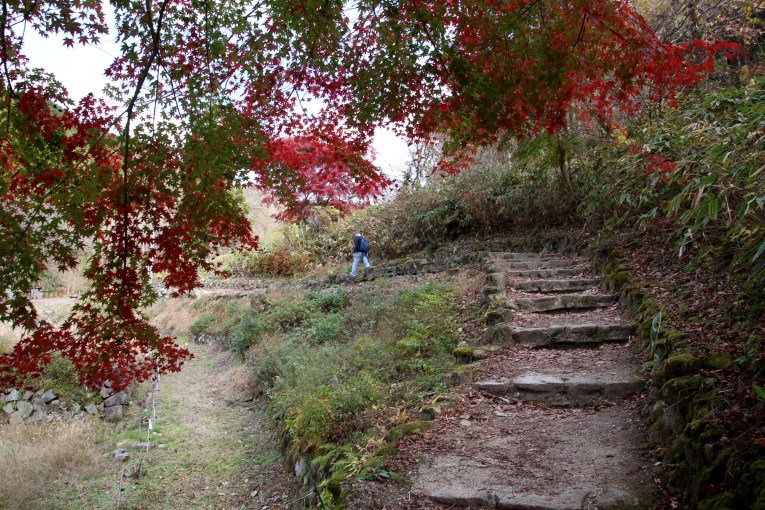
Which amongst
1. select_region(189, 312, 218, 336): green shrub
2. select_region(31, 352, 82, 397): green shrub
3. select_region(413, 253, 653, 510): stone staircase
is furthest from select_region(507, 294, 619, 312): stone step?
select_region(189, 312, 218, 336): green shrub

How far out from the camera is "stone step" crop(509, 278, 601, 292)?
7211mm

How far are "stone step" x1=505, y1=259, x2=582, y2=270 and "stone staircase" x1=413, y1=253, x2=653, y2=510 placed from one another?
165 cm

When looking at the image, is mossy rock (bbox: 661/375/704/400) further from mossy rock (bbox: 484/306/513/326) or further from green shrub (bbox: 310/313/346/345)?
green shrub (bbox: 310/313/346/345)

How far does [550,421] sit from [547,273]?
4205 millimetres

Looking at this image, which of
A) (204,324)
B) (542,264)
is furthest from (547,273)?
(204,324)

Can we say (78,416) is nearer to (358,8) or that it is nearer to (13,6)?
(13,6)

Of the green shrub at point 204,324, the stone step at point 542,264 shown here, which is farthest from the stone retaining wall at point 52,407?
the stone step at point 542,264

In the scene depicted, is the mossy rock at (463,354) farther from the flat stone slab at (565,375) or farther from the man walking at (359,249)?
the man walking at (359,249)

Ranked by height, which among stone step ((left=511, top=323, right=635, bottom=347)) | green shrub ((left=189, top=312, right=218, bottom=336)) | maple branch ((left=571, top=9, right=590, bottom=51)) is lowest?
green shrub ((left=189, top=312, right=218, bottom=336))

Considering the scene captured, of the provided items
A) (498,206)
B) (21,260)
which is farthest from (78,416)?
(498,206)

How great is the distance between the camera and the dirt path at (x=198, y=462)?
5.74m

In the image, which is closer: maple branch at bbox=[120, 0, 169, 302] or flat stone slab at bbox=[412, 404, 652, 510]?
flat stone slab at bbox=[412, 404, 652, 510]

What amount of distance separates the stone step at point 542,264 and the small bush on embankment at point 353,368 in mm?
1441

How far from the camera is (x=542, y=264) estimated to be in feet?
28.7
